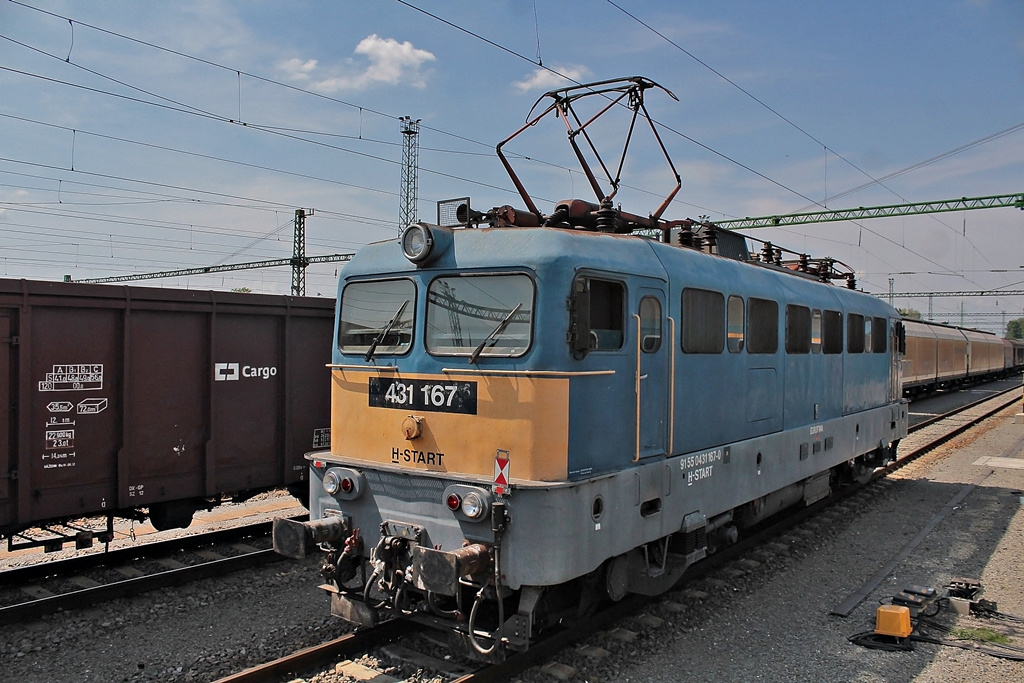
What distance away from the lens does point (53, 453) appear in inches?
278

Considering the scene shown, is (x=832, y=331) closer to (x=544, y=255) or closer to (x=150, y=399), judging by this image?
(x=544, y=255)

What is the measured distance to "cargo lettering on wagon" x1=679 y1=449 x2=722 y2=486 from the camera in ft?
20.9

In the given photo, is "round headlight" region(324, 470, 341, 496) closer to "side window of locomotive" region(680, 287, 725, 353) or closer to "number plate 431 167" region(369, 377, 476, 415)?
"number plate 431 167" region(369, 377, 476, 415)

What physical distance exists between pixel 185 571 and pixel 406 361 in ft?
11.6

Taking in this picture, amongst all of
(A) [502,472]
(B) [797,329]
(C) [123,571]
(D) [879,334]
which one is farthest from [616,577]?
(D) [879,334]

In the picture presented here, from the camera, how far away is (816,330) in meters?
9.34

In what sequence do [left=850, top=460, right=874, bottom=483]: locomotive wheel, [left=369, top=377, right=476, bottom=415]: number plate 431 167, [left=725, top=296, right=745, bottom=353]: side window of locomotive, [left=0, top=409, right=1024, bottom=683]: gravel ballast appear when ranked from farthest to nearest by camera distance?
[left=850, top=460, right=874, bottom=483]: locomotive wheel < [left=725, top=296, right=745, bottom=353]: side window of locomotive < [left=0, top=409, right=1024, bottom=683]: gravel ballast < [left=369, top=377, right=476, bottom=415]: number plate 431 167

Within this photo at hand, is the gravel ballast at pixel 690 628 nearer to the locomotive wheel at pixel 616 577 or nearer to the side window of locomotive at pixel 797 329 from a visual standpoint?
the locomotive wheel at pixel 616 577

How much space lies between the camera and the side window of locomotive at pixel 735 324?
23.5ft

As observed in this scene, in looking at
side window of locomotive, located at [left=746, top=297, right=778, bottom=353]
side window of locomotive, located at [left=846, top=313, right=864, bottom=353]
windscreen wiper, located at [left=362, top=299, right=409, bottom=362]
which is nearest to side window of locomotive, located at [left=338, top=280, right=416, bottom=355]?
windscreen wiper, located at [left=362, top=299, right=409, bottom=362]

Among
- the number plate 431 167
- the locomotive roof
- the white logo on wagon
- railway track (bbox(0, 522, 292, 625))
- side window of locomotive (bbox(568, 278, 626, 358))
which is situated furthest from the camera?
the white logo on wagon

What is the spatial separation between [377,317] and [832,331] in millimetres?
6640

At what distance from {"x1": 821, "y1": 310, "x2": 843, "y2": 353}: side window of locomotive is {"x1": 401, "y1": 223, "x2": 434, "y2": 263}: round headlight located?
6.13 metres

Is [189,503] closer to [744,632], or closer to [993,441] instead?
[744,632]
